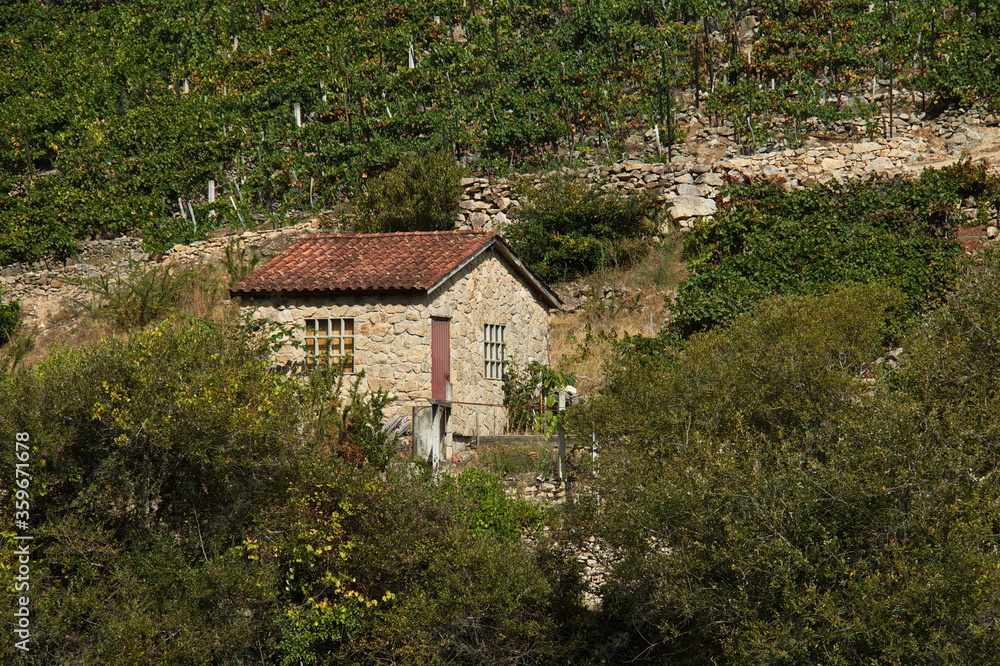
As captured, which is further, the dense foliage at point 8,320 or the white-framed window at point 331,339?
the dense foliage at point 8,320

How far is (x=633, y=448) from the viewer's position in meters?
12.0

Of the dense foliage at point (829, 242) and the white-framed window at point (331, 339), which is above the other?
the dense foliage at point (829, 242)

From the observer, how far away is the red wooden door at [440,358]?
1598 cm

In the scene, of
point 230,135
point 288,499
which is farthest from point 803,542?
point 230,135

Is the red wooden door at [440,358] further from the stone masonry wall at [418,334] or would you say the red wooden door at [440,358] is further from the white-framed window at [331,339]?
the white-framed window at [331,339]

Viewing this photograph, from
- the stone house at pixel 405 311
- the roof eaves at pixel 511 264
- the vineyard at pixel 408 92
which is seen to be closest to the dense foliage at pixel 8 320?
the vineyard at pixel 408 92

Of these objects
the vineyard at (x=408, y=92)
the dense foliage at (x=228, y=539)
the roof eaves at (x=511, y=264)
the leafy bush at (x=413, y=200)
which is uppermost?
the vineyard at (x=408, y=92)

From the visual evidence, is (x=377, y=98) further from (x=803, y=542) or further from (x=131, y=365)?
(x=803, y=542)

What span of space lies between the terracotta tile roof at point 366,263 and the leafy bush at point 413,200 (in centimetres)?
554

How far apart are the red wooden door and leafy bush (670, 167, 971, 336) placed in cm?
494

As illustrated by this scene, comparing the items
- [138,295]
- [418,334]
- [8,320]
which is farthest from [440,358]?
[8,320]

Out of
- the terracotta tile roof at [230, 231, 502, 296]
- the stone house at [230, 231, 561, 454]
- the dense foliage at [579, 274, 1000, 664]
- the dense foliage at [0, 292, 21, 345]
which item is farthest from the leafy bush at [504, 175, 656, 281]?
the dense foliage at [0, 292, 21, 345]

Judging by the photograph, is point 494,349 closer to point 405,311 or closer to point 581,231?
point 405,311

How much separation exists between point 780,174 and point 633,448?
12380 millimetres
